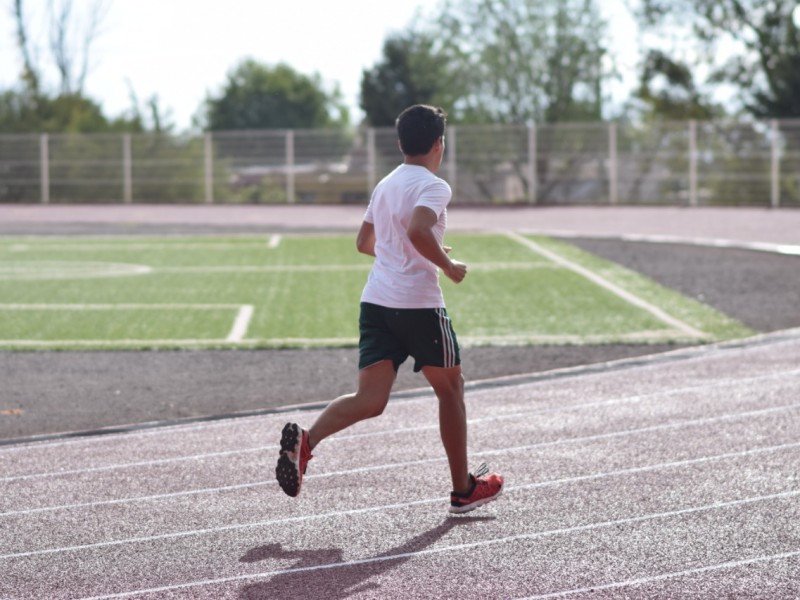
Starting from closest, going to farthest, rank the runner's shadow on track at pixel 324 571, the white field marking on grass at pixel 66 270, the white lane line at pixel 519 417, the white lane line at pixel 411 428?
1. the runner's shadow on track at pixel 324 571
2. the white lane line at pixel 519 417
3. the white lane line at pixel 411 428
4. the white field marking on grass at pixel 66 270

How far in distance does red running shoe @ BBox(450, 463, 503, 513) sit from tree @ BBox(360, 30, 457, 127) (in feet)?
158

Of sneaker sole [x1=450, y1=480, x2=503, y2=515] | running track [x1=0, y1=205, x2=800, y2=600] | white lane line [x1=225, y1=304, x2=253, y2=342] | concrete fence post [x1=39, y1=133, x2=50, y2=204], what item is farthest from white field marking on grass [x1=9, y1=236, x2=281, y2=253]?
sneaker sole [x1=450, y1=480, x2=503, y2=515]

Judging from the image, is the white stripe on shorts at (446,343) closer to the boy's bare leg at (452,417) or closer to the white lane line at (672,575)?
the boy's bare leg at (452,417)

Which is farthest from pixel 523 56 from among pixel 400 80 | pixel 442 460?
pixel 442 460

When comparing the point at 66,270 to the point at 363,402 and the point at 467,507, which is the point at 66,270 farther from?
the point at 467,507

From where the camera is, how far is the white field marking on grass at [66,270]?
1750 centimetres

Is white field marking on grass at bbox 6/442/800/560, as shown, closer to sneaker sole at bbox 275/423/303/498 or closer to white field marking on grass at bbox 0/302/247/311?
sneaker sole at bbox 275/423/303/498

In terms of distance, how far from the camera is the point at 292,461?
5.61 m

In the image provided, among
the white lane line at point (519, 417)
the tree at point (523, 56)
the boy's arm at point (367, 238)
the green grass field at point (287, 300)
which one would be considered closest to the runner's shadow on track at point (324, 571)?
the boy's arm at point (367, 238)

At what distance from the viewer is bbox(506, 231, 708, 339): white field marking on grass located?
39.2 feet

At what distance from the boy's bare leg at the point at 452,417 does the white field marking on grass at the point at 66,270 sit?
1223cm

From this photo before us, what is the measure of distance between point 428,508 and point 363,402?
1.74ft

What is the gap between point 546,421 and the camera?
7.70 meters

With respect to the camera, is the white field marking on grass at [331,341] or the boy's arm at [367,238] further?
the white field marking on grass at [331,341]
